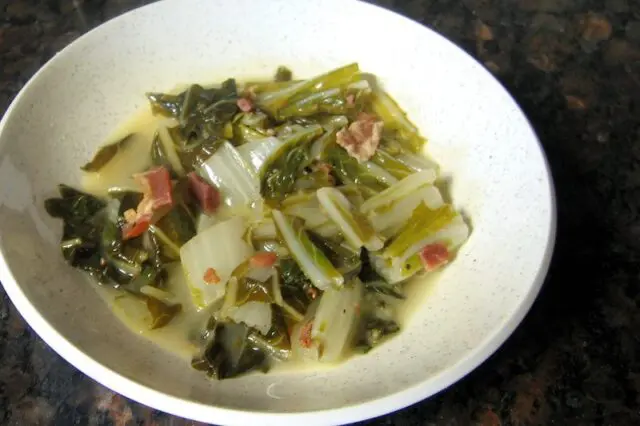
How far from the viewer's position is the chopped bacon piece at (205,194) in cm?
198

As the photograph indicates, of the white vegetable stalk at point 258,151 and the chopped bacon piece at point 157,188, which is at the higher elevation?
the chopped bacon piece at point 157,188

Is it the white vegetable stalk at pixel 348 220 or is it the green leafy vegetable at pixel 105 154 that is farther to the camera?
the green leafy vegetable at pixel 105 154

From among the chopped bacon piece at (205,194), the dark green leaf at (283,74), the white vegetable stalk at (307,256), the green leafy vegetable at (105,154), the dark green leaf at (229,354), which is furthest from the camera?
the dark green leaf at (283,74)

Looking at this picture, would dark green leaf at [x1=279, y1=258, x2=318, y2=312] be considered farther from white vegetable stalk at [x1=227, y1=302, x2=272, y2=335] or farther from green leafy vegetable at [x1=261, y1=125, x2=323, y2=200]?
green leafy vegetable at [x1=261, y1=125, x2=323, y2=200]

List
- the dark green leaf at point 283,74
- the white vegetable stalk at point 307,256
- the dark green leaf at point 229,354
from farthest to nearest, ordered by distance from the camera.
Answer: the dark green leaf at point 283,74
the white vegetable stalk at point 307,256
the dark green leaf at point 229,354

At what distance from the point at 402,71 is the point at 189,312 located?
39.4 inches

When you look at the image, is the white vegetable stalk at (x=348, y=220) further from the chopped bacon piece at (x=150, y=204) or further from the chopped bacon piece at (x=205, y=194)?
the chopped bacon piece at (x=150, y=204)

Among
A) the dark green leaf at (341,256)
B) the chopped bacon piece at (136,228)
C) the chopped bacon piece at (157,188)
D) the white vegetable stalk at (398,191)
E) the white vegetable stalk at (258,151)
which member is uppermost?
the chopped bacon piece at (157,188)

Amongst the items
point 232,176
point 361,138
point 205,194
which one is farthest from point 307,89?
point 205,194

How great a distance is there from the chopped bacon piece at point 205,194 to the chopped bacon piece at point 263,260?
10.1 inches

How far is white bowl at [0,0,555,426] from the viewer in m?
1.48

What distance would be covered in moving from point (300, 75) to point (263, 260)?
0.80 m

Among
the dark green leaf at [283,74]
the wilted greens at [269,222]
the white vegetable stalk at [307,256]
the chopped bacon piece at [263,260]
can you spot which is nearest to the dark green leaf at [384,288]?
the wilted greens at [269,222]

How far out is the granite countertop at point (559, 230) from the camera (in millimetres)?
1705
